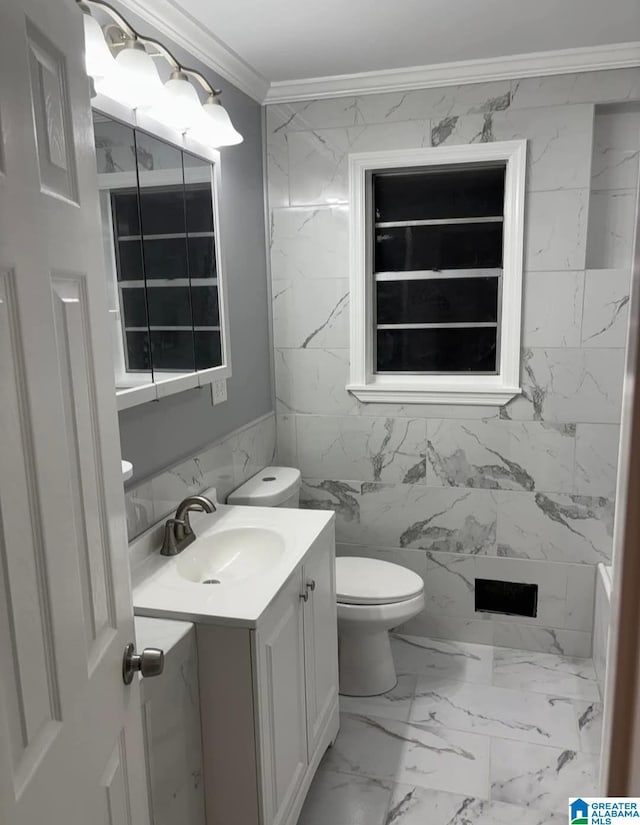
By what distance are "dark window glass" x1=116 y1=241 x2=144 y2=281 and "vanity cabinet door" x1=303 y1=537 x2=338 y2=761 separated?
37.5 inches

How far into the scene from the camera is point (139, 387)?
176 cm

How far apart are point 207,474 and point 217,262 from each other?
0.77m

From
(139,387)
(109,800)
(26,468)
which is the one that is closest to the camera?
(26,468)

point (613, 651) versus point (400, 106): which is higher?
point (400, 106)

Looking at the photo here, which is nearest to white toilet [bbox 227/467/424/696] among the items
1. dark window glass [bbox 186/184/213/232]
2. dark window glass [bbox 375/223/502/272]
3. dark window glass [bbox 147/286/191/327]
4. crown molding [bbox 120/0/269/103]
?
dark window glass [bbox 147/286/191/327]

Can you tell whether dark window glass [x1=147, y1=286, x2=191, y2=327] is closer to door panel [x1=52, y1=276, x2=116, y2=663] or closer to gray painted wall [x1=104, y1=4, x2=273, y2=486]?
gray painted wall [x1=104, y1=4, x2=273, y2=486]

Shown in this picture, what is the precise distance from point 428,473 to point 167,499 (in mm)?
1284

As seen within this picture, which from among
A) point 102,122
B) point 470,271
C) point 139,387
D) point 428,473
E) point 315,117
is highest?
point 315,117

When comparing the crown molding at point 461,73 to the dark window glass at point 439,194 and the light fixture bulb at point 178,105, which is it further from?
the light fixture bulb at point 178,105

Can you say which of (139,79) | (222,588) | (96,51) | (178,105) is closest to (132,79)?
(139,79)

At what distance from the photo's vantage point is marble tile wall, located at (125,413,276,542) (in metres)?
1.84

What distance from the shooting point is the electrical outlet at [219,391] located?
7.64ft

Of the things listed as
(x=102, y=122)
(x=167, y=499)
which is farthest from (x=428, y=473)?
(x=102, y=122)

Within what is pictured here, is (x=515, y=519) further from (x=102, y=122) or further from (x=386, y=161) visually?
(x=102, y=122)
